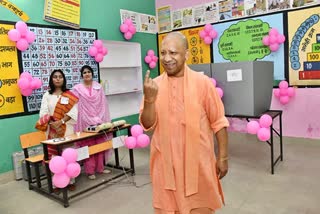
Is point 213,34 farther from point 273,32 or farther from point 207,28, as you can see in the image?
point 273,32

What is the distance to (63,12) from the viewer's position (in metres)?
3.95

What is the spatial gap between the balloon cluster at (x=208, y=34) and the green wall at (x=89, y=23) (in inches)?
45.3

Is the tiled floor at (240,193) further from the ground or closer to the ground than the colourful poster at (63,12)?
closer to the ground

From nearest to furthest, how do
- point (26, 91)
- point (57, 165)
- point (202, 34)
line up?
1. point (57, 165)
2. point (26, 91)
3. point (202, 34)

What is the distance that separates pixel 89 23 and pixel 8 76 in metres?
1.54

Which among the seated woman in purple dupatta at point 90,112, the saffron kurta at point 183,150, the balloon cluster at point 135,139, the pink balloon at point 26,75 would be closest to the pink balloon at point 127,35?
the seated woman in purple dupatta at point 90,112

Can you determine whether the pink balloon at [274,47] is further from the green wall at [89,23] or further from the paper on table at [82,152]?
the paper on table at [82,152]

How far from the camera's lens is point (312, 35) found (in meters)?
3.96

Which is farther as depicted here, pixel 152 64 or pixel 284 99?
pixel 152 64

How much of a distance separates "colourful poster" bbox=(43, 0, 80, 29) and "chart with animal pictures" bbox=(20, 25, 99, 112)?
0.11 m

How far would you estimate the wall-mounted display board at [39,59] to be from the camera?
3.38m

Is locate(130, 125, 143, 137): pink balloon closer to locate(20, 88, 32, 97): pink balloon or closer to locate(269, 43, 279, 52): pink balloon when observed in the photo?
locate(20, 88, 32, 97): pink balloon

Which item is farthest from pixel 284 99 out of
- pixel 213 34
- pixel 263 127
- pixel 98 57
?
pixel 98 57

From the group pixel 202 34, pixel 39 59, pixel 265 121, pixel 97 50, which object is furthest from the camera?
pixel 202 34
